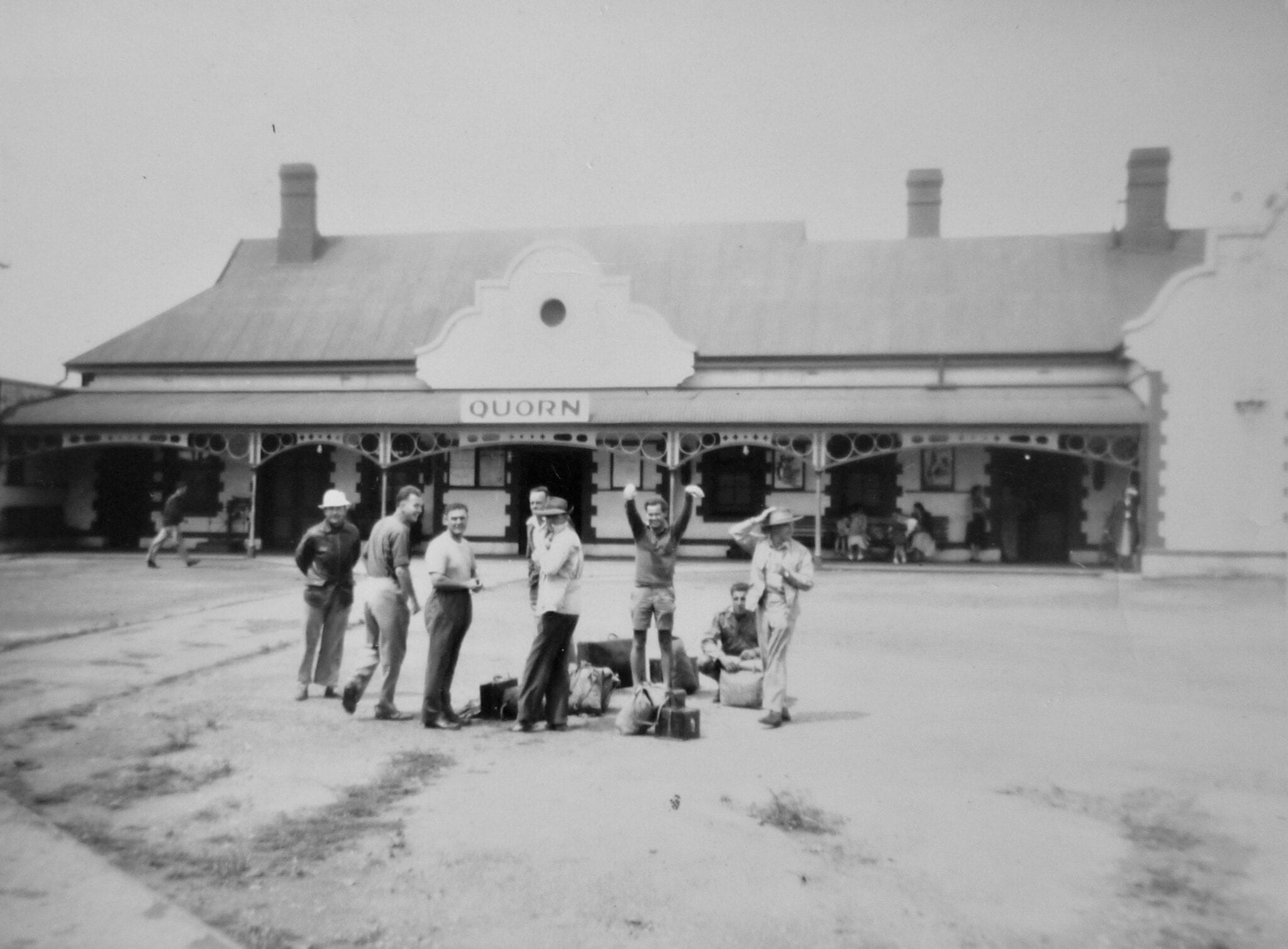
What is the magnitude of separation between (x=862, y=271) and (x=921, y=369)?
11.5 ft

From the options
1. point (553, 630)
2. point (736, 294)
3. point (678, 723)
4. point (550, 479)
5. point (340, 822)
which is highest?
point (736, 294)

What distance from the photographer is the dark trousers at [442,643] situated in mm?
6648

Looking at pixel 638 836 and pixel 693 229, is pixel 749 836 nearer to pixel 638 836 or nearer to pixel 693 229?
pixel 638 836

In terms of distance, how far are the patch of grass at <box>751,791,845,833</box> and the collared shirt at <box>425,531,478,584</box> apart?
2.63m

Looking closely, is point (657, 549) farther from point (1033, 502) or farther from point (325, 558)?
point (1033, 502)

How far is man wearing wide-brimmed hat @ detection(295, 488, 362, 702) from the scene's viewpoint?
7504 mm

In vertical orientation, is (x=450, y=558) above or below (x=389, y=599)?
above

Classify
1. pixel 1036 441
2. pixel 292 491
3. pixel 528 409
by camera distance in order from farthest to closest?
pixel 292 491
pixel 528 409
pixel 1036 441

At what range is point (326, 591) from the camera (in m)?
7.55

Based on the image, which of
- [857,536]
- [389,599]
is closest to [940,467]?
[857,536]

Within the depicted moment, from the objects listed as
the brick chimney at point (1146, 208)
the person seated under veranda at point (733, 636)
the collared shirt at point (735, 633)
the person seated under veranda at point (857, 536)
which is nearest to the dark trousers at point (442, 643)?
the person seated under veranda at point (733, 636)

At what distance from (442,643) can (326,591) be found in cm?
140

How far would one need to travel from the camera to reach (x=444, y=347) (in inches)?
842

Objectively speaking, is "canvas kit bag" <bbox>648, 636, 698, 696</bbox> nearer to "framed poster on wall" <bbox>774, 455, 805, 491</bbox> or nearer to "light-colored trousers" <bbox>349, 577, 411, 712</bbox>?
"light-colored trousers" <bbox>349, 577, 411, 712</bbox>
